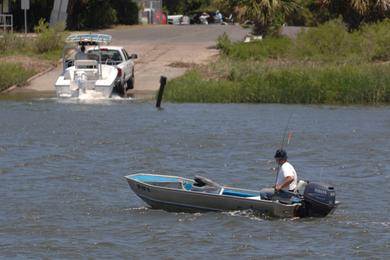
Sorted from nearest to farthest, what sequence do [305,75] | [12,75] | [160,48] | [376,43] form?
[305,75] < [12,75] < [376,43] < [160,48]

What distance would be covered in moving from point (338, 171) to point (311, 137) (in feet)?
17.4

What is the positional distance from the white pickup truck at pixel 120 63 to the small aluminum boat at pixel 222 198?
58.0 feet

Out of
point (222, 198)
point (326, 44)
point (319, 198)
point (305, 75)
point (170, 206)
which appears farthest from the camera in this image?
point (326, 44)

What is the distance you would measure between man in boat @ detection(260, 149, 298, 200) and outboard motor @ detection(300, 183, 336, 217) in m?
0.34

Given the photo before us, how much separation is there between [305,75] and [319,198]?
62.6 ft

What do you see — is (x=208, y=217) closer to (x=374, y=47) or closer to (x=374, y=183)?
(x=374, y=183)

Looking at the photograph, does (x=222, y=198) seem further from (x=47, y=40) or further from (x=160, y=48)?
(x=160, y=48)

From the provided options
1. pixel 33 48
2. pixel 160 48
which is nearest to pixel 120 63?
pixel 33 48

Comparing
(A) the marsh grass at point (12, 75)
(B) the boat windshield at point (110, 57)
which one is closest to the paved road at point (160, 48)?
(A) the marsh grass at point (12, 75)

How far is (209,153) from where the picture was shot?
28078mm

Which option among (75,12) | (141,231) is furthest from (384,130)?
(75,12)

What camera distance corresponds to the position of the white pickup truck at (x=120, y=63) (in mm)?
38469

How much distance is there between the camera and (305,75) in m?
38.0

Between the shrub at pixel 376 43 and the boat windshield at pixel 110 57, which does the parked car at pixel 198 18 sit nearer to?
the shrub at pixel 376 43
